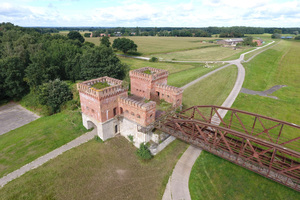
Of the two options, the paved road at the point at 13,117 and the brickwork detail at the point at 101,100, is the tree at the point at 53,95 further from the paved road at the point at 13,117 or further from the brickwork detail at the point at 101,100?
the brickwork detail at the point at 101,100

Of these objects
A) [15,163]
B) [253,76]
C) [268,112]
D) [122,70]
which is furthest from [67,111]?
[253,76]

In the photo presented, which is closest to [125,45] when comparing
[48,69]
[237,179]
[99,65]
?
[99,65]

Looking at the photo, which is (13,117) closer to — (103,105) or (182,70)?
(103,105)

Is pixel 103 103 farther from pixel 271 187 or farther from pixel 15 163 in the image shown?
pixel 271 187

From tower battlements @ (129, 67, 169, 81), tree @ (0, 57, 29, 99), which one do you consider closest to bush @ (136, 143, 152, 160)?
tower battlements @ (129, 67, 169, 81)

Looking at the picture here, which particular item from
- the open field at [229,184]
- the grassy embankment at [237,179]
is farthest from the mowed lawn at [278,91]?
the open field at [229,184]

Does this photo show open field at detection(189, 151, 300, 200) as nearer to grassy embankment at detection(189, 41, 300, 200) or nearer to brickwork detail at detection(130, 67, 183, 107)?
grassy embankment at detection(189, 41, 300, 200)
